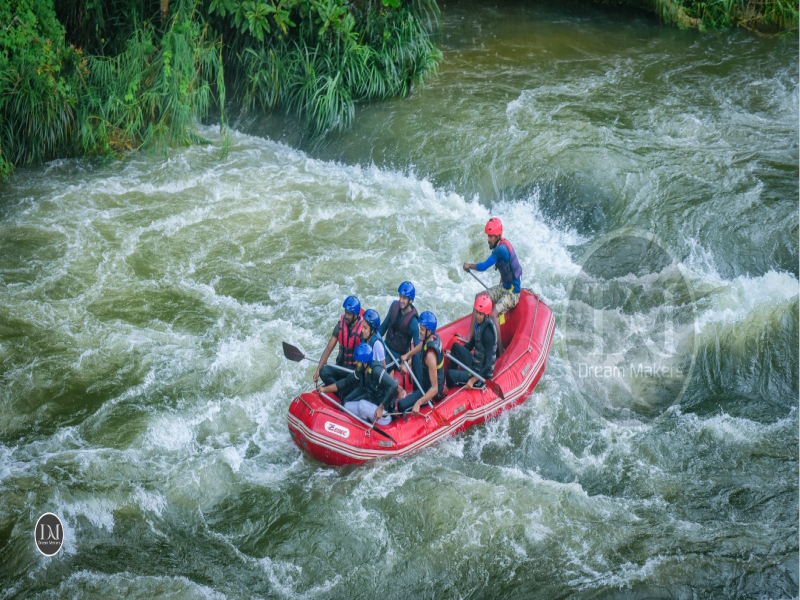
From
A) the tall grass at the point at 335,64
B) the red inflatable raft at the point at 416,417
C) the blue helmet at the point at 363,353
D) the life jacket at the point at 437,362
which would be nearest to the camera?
the blue helmet at the point at 363,353

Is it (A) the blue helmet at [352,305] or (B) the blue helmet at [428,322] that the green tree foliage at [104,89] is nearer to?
(A) the blue helmet at [352,305]

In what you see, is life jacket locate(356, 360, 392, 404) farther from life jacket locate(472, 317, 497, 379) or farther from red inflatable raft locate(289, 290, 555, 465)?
life jacket locate(472, 317, 497, 379)

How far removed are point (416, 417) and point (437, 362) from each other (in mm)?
481

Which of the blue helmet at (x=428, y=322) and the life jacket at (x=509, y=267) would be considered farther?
the life jacket at (x=509, y=267)

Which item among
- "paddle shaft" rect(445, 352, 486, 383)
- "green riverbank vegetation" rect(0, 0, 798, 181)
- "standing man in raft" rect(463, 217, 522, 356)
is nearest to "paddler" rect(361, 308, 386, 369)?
"paddle shaft" rect(445, 352, 486, 383)

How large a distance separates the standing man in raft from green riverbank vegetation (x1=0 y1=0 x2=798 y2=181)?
4482 millimetres

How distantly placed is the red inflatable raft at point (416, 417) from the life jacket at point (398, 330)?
1.40 feet

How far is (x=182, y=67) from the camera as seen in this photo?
391 inches

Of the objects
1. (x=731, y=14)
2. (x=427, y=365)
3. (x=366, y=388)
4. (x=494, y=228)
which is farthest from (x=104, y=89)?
(x=731, y=14)

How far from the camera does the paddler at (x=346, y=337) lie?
19.8ft

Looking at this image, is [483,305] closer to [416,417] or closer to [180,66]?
[416,417]

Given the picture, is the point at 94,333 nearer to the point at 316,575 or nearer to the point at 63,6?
the point at 316,575

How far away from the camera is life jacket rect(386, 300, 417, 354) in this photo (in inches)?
247

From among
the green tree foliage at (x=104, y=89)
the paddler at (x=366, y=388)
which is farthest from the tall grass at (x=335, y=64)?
the paddler at (x=366, y=388)
